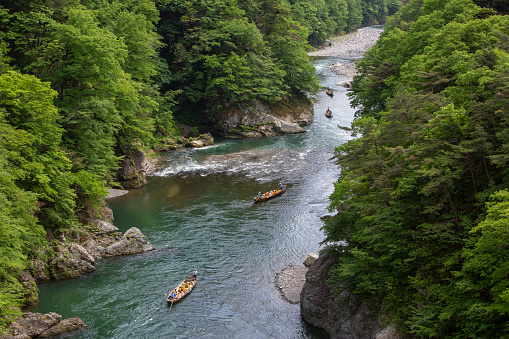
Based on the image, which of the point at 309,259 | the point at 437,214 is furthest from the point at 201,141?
the point at 437,214

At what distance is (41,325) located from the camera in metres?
18.9

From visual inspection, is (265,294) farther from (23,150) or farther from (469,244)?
(23,150)

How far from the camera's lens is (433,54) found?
28.7 metres

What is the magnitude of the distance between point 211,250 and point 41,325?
11285 mm

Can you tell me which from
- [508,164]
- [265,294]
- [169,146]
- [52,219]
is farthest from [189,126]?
[508,164]

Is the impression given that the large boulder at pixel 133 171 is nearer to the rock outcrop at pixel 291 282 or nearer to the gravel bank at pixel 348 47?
the rock outcrop at pixel 291 282

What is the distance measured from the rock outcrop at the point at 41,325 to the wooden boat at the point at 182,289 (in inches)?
178

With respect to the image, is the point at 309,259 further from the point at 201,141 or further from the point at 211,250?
the point at 201,141

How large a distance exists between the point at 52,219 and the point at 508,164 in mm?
24428

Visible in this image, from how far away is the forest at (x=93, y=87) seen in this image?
2156 cm

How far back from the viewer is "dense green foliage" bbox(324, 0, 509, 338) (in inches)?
488

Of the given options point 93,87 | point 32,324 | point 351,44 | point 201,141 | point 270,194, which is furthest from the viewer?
point 351,44

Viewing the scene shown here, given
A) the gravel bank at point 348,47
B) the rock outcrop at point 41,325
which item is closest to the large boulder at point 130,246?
the rock outcrop at point 41,325

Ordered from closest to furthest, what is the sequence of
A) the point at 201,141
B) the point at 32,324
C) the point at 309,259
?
1. the point at 32,324
2. the point at 309,259
3. the point at 201,141
